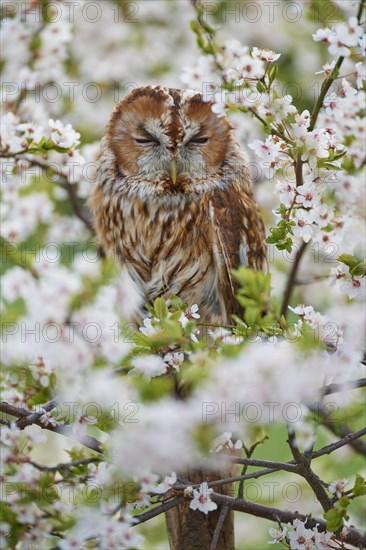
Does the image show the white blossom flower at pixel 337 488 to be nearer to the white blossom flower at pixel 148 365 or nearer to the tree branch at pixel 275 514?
the tree branch at pixel 275 514

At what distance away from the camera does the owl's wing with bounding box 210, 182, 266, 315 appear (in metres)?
2.95

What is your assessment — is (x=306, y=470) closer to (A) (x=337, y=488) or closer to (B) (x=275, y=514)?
(A) (x=337, y=488)

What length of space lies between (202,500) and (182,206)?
133 cm

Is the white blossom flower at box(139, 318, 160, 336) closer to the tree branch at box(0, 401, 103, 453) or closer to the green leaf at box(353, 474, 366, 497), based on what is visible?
the tree branch at box(0, 401, 103, 453)

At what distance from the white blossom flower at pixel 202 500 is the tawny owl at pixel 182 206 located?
1071 mm

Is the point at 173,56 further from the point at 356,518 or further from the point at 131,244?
the point at 356,518

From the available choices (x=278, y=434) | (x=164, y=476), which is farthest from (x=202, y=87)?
(x=278, y=434)

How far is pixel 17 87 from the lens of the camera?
3398 mm

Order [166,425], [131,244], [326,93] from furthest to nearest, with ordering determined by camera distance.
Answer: [131,244]
[326,93]
[166,425]

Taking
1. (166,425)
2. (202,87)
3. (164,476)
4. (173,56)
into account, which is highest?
(173,56)

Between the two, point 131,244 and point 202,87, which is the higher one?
point 131,244

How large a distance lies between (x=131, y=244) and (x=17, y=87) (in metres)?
0.85

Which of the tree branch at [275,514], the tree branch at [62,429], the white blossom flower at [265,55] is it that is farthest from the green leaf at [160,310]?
the white blossom flower at [265,55]

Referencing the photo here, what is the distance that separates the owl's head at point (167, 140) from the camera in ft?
9.22
